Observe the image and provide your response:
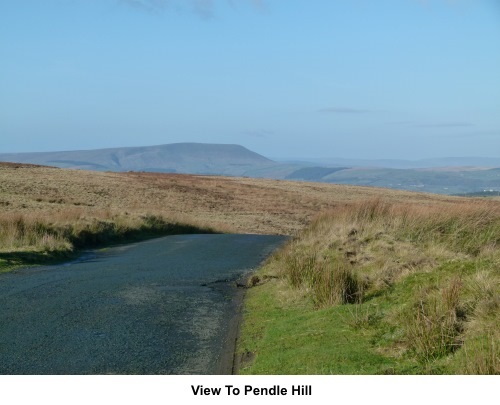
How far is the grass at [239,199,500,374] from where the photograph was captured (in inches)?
299

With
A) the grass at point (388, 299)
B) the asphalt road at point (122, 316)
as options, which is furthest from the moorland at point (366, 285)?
the asphalt road at point (122, 316)

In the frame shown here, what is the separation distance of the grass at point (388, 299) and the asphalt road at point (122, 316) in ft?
2.25

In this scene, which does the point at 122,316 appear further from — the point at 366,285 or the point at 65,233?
the point at 65,233

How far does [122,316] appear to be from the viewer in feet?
37.4

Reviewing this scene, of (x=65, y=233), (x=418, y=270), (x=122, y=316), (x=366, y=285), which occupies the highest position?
(x=418, y=270)

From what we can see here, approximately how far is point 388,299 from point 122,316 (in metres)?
4.18

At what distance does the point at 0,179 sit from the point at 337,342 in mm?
45330

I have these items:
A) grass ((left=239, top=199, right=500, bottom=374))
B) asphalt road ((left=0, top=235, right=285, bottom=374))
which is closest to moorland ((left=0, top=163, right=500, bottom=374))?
grass ((left=239, top=199, right=500, bottom=374))

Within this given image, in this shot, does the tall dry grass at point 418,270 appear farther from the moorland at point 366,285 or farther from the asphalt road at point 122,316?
the asphalt road at point 122,316

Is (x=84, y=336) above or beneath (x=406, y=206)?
beneath

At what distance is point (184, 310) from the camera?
12.2 m

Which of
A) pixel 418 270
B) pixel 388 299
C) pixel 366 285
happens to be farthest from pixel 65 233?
pixel 388 299

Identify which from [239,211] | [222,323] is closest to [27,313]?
[222,323]

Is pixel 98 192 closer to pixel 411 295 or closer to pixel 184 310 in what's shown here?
pixel 184 310
